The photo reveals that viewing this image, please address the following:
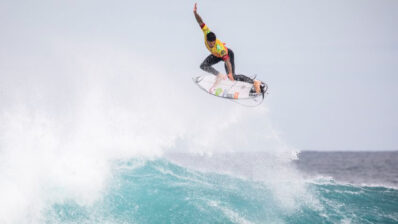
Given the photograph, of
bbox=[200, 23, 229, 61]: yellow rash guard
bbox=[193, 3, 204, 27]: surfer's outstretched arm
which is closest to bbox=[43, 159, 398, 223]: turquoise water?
bbox=[200, 23, 229, 61]: yellow rash guard

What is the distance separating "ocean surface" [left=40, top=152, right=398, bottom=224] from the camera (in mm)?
8766

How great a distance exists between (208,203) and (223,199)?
2.32 feet

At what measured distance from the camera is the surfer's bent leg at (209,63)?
9359mm

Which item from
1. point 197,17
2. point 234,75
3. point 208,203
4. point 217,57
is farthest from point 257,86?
point 208,203

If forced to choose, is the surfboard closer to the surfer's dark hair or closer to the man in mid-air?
the man in mid-air

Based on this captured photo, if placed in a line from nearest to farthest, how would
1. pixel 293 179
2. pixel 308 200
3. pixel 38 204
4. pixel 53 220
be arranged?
pixel 53 220, pixel 38 204, pixel 308 200, pixel 293 179

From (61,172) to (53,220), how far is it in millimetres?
2844

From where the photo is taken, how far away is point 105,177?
36.3 ft

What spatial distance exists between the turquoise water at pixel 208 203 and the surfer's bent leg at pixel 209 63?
4682 millimetres

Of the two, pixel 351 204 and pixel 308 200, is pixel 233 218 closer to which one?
pixel 308 200

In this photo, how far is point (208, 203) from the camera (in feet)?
31.1

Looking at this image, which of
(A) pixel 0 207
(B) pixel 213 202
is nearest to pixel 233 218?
(B) pixel 213 202

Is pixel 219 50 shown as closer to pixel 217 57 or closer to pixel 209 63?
pixel 217 57

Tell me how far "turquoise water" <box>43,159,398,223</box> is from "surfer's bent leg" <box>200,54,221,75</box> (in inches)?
184
